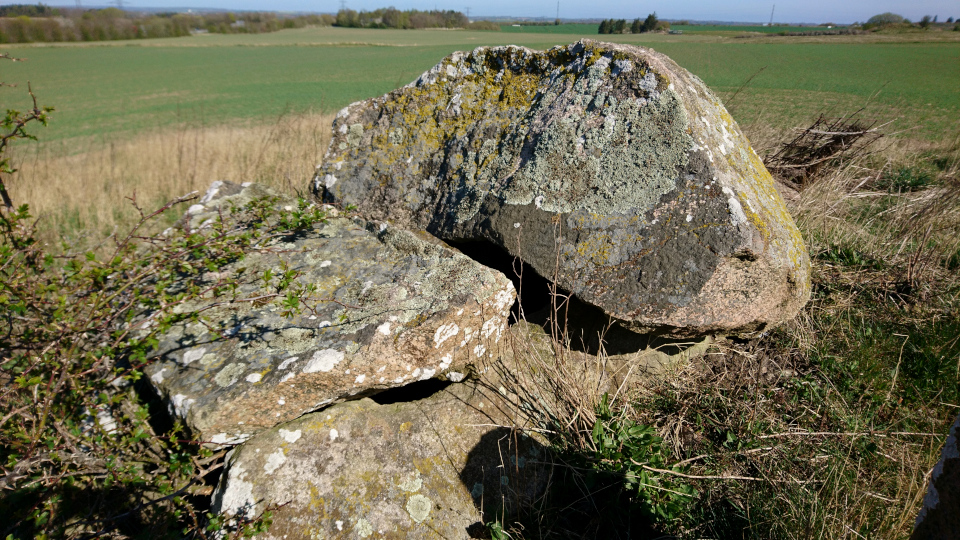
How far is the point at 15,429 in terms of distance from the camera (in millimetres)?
2352

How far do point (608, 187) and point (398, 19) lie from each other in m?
84.2

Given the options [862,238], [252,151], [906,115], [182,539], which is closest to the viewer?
[182,539]

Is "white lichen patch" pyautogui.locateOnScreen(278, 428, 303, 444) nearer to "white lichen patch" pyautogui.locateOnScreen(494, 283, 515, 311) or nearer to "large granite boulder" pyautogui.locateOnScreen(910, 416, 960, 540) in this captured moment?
"white lichen patch" pyautogui.locateOnScreen(494, 283, 515, 311)

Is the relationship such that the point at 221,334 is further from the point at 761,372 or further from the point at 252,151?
the point at 252,151

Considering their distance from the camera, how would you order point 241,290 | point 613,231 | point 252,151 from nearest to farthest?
point 613,231 < point 241,290 < point 252,151

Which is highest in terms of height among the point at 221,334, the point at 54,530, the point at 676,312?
the point at 676,312

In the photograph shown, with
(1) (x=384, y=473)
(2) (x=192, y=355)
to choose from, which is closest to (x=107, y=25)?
(2) (x=192, y=355)

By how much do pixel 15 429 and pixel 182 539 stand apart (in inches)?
39.4

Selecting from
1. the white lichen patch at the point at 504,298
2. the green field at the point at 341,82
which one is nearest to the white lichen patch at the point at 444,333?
the white lichen patch at the point at 504,298

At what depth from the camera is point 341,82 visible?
23.7 metres

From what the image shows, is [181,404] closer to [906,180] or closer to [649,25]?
[906,180]

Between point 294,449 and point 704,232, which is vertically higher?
point 704,232

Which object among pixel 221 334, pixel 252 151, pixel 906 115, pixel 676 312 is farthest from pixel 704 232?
pixel 906 115

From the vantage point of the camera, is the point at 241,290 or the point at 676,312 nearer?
the point at 676,312
